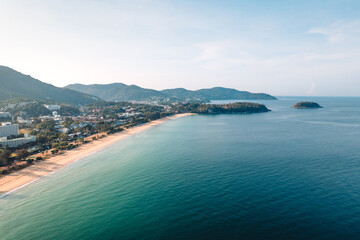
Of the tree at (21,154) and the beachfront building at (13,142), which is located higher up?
the beachfront building at (13,142)

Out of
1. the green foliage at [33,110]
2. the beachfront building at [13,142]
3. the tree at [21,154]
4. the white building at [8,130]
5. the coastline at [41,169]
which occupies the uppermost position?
the green foliage at [33,110]

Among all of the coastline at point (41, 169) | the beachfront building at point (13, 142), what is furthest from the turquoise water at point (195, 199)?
the beachfront building at point (13, 142)

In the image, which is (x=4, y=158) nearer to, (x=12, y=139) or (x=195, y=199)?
(x=12, y=139)

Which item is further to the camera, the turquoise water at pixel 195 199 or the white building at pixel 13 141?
the white building at pixel 13 141

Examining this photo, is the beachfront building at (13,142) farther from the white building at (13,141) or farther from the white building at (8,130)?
the white building at (8,130)

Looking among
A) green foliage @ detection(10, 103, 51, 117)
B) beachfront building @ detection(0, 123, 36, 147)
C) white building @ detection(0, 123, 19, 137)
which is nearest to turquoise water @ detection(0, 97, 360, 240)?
beachfront building @ detection(0, 123, 36, 147)

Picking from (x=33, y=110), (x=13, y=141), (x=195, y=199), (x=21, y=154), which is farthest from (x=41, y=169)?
(x=33, y=110)

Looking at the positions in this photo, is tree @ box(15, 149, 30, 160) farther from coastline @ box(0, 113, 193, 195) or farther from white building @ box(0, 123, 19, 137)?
white building @ box(0, 123, 19, 137)

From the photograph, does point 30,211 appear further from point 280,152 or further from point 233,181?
point 280,152

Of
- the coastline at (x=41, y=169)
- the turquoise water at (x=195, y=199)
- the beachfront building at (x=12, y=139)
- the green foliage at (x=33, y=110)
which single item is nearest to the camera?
the turquoise water at (x=195, y=199)
